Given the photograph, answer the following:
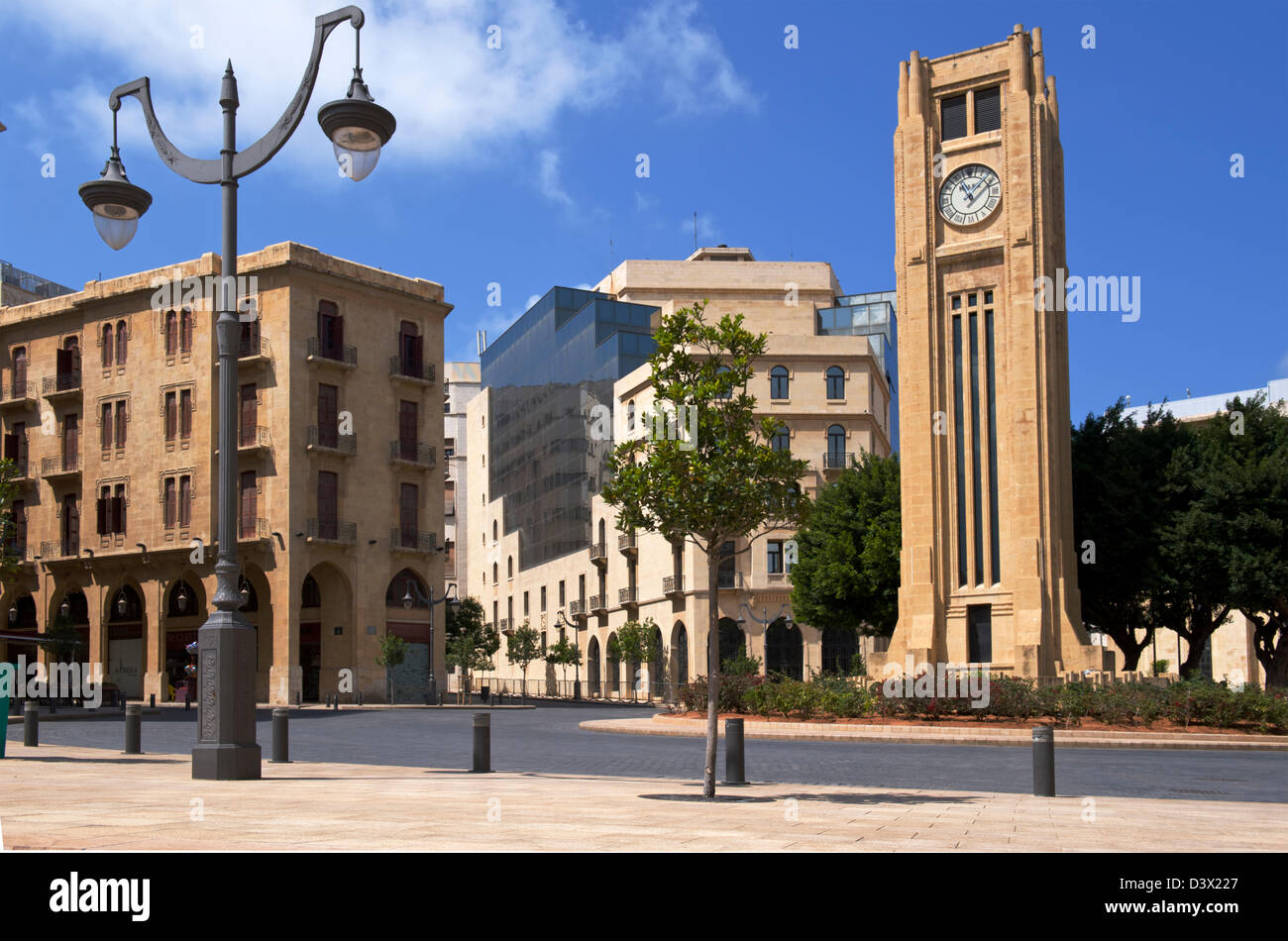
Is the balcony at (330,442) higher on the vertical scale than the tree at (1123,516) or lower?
higher

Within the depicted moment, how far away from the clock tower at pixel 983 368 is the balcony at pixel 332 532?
23.3 metres

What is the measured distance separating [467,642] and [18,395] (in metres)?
24.4

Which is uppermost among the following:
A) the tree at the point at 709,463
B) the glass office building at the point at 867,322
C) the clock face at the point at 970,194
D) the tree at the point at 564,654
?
the glass office building at the point at 867,322

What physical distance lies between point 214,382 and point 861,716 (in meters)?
33.4

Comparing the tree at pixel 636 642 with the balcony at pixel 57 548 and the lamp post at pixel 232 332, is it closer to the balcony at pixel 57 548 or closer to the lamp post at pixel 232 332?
the balcony at pixel 57 548

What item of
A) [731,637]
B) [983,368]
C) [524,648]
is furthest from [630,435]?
[983,368]

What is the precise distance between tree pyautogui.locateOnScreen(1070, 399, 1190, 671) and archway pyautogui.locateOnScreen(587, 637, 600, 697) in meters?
34.3

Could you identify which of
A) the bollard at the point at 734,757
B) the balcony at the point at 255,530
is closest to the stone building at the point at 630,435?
the balcony at the point at 255,530

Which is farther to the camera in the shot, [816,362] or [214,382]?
[816,362]

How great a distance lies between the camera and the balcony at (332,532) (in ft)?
167
